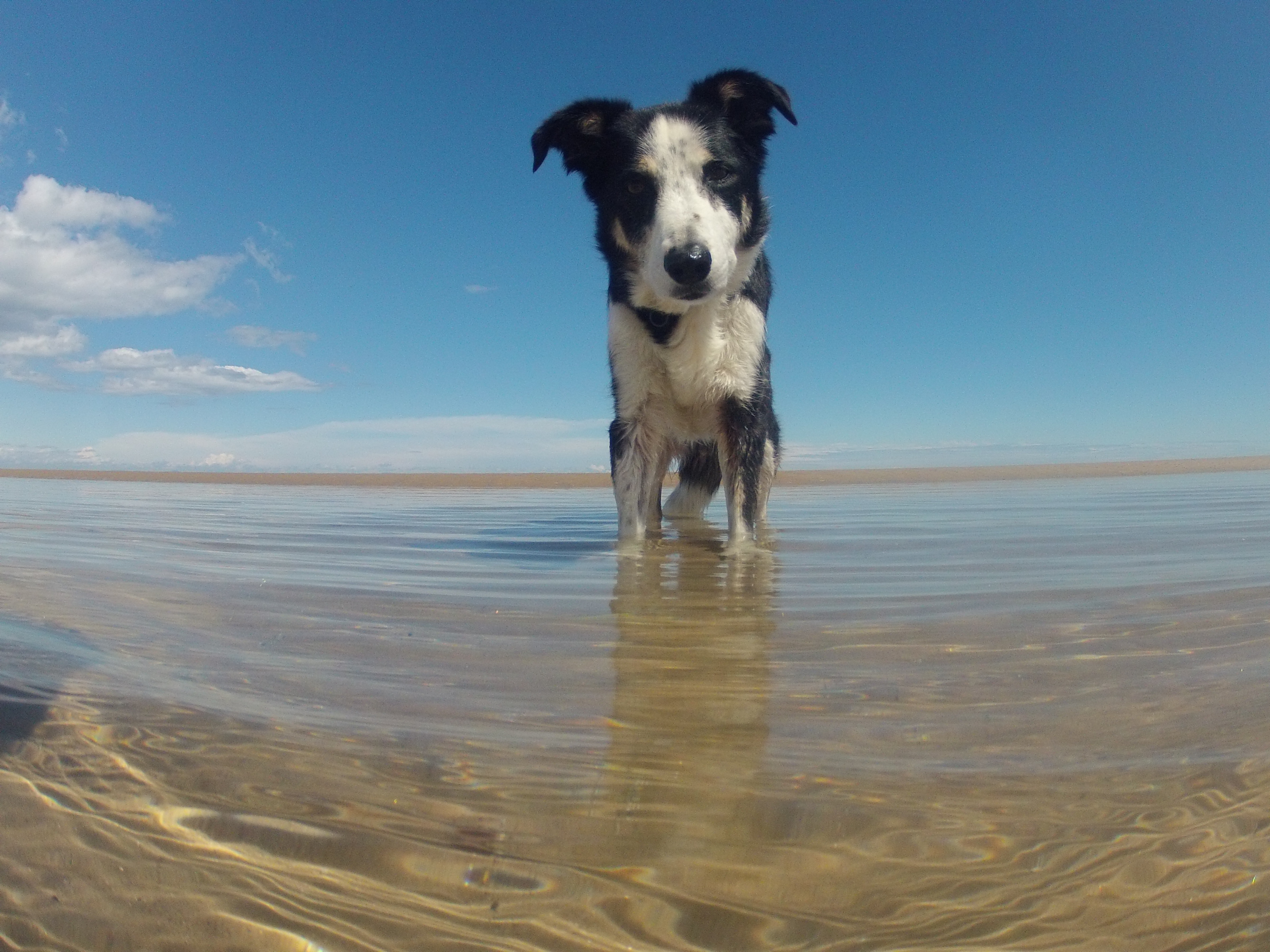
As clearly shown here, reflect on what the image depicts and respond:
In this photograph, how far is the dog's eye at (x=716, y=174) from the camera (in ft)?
12.3

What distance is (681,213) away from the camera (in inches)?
137

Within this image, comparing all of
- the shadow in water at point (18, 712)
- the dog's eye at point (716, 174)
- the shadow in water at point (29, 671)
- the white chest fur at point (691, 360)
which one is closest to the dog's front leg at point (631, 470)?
the white chest fur at point (691, 360)

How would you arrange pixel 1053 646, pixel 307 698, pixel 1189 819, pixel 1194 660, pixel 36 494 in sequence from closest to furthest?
pixel 1189 819 → pixel 307 698 → pixel 1194 660 → pixel 1053 646 → pixel 36 494

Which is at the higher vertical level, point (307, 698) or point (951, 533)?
point (951, 533)

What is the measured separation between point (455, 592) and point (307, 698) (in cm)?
117

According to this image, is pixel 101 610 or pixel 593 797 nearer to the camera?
pixel 593 797

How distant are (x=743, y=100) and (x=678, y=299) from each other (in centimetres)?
144

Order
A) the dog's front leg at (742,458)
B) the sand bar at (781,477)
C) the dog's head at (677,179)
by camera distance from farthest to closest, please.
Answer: the sand bar at (781,477)
the dog's front leg at (742,458)
the dog's head at (677,179)

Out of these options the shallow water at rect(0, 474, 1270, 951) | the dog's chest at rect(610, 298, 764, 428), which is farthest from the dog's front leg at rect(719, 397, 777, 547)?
the shallow water at rect(0, 474, 1270, 951)

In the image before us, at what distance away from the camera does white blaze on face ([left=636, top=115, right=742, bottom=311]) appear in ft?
11.1

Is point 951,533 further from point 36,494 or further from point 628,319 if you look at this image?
point 36,494

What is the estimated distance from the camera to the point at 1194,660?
1498 mm

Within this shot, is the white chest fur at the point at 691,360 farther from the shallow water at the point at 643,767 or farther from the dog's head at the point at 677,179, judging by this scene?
the shallow water at the point at 643,767

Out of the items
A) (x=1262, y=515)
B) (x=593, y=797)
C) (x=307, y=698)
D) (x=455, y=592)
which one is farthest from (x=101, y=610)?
(x=1262, y=515)
